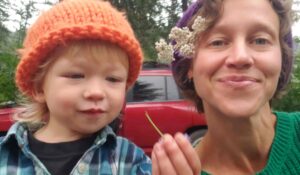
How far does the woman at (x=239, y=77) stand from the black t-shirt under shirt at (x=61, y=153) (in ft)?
1.85

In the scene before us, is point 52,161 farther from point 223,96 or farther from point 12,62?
point 12,62

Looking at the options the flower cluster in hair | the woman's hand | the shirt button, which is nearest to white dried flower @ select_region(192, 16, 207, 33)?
the flower cluster in hair

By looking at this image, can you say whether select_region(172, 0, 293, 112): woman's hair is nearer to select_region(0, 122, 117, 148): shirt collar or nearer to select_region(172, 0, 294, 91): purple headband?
select_region(172, 0, 294, 91): purple headband

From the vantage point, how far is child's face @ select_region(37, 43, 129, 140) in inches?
81.4

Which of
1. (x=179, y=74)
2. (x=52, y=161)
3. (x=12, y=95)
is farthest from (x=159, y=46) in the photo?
(x=12, y=95)

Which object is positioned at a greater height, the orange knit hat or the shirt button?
the orange knit hat

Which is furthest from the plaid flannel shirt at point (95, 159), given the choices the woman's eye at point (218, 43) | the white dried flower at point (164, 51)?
the woman's eye at point (218, 43)

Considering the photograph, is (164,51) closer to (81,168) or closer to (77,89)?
(77,89)

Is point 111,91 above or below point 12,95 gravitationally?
above

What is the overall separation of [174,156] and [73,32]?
0.79 meters

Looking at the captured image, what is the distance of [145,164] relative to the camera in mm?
2236

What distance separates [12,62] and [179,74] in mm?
7929

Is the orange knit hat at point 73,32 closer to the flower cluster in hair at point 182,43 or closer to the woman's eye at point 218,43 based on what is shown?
the flower cluster in hair at point 182,43

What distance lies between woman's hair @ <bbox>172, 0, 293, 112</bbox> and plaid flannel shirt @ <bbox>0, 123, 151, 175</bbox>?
468mm
